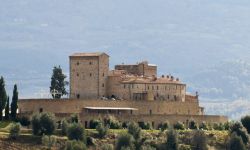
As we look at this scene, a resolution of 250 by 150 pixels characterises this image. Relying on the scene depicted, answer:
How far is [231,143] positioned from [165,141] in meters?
8.58

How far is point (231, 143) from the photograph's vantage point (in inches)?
5079

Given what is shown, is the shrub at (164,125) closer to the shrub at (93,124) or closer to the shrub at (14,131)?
the shrub at (93,124)

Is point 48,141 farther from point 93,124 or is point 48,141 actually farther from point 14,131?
point 93,124

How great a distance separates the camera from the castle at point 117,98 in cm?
13512

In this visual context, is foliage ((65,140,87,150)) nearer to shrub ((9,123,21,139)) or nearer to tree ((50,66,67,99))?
shrub ((9,123,21,139))

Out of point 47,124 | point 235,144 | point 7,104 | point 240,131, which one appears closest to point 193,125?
point 240,131

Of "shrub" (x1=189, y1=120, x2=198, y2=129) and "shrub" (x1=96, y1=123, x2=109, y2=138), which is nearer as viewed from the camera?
"shrub" (x1=96, y1=123, x2=109, y2=138)

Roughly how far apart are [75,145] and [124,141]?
752 cm

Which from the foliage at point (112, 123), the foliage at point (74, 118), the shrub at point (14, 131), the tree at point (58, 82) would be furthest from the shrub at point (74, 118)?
the tree at point (58, 82)

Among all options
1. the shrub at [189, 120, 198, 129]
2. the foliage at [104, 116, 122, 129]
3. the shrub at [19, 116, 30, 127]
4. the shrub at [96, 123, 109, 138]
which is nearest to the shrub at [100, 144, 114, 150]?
the shrub at [96, 123, 109, 138]

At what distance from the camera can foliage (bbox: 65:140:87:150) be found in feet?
379

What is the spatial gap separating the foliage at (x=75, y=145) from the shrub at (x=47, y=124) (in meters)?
7.27

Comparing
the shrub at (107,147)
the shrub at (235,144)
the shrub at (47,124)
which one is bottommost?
the shrub at (107,147)

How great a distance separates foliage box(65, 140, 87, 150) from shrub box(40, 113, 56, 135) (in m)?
7.27
